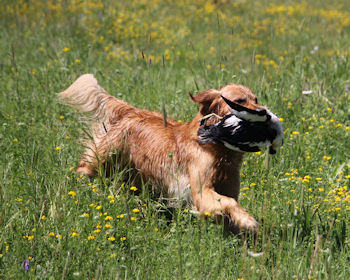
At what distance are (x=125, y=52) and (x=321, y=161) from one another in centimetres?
383

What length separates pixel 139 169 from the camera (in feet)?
14.4

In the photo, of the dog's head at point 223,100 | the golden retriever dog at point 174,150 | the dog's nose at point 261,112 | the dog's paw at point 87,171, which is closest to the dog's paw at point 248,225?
the golden retriever dog at point 174,150

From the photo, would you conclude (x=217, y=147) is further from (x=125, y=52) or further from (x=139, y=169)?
(x=125, y=52)

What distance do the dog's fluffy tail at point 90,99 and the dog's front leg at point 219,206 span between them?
Result: 47.2 inches

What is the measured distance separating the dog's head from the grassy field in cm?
54

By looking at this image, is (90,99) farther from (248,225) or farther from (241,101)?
(248,225)

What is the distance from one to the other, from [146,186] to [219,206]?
0.92 m

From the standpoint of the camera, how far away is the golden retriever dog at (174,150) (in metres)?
3.80

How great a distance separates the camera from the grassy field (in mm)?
3100

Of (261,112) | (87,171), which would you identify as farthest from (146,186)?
(261,112)

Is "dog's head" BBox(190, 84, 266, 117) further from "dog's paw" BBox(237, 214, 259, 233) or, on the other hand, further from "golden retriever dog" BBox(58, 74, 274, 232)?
"dog's paw" BBox(237, 214, 259, 233)

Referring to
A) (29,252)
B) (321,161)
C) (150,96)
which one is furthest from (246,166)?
(29,252)

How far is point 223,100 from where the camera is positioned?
3906mm

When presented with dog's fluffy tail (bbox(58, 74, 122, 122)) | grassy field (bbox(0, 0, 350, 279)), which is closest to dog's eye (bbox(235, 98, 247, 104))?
grassy field (bbox(0, 0, 350, 279))
